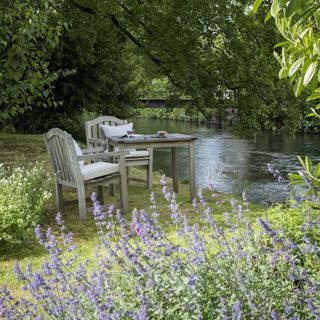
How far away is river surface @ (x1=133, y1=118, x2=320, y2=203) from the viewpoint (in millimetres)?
10395

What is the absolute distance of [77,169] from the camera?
5629mm

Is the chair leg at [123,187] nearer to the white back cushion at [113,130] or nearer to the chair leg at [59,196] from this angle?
the chair leg at [59,196]

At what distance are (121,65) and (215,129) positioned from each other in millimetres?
10863

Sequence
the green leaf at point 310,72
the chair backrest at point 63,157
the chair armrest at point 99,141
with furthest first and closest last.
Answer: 1. the chair armrest at point 99,141
2. the chair backrest at point 63,157
3. the green leaf at point 310,72

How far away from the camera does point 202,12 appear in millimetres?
9195

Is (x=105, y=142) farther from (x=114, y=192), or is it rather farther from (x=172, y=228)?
(x=172, y=228)

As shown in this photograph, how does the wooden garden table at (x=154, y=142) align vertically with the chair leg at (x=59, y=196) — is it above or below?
above

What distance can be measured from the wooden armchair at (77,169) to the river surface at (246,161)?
255 centimetres

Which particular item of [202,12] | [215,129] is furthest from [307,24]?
[215,129]

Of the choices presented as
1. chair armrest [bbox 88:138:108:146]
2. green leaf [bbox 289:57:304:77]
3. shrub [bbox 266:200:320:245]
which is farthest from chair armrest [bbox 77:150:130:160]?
green leaf [bbox 289:57:304:77]

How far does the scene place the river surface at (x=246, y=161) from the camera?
10395 millimetres

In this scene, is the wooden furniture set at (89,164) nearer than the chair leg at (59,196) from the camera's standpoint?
Yes

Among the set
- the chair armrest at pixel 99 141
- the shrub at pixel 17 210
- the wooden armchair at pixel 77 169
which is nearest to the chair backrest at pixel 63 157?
the wooden armchair at pixel 77 169

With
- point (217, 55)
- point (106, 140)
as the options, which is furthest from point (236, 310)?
point (217, 55)
